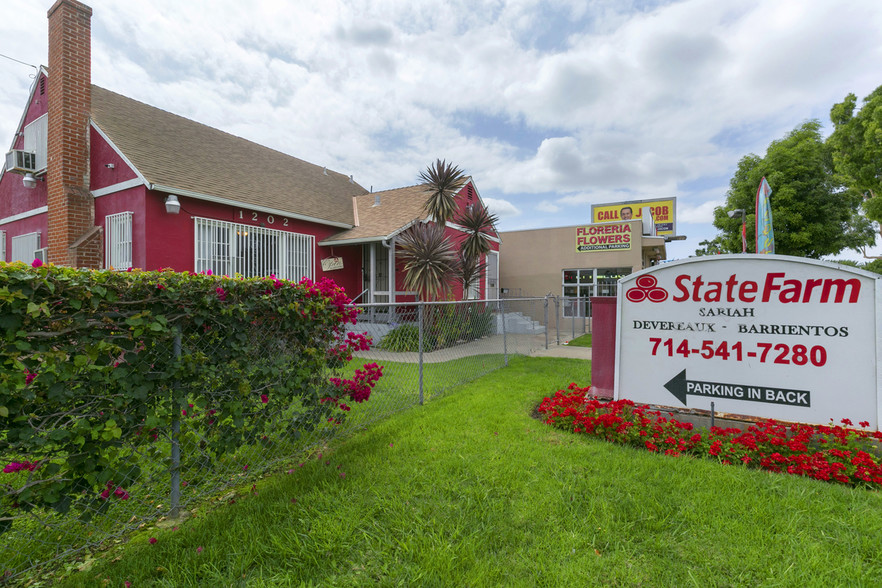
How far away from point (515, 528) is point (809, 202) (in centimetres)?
2524

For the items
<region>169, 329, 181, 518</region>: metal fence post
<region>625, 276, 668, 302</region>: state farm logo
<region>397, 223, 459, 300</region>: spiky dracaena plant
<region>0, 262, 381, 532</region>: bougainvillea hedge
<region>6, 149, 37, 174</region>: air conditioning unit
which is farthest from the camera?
<region>397, 223, 459, 300</region>: spiky dracaena plant

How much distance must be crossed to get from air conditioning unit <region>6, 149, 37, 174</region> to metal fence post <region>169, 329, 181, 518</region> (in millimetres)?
11497

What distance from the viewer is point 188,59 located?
351 inches

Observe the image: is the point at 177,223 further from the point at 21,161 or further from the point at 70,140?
the point at 21,161

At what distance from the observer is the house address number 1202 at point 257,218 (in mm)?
9891

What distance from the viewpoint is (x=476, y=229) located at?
44.1 ft

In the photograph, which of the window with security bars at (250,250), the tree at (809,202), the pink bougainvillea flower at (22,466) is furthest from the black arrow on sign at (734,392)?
the tree at (809,202)

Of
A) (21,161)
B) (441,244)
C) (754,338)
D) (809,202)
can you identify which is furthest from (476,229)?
(809,202)

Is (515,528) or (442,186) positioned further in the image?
(442,186)

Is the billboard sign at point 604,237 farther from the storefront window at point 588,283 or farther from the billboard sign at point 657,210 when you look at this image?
the billboard sign at point 657,210

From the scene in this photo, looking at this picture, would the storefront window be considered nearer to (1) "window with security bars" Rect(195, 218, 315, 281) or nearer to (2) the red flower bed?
(1) "window with security bars" Rect(195, 218, 315, 281)

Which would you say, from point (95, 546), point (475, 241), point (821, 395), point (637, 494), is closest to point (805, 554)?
point (637, 494)

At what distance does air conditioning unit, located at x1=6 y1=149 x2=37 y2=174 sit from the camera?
970cm

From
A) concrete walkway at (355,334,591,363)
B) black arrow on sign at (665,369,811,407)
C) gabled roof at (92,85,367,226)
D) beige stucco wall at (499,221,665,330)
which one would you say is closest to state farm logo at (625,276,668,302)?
black arrow on sign at (665,369,811,407)
